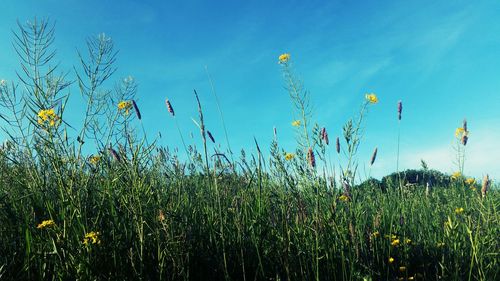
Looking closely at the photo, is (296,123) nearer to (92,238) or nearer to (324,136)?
(324,136)

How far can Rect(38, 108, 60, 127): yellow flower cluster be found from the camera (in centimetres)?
206

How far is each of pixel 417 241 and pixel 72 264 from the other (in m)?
2.47

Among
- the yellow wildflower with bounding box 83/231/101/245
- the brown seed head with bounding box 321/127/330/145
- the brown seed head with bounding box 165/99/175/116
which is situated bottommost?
the yellow wildflower with bounding box 83/231/101/245

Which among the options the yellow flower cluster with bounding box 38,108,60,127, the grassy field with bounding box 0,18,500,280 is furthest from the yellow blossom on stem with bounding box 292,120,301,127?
the yellow flower cluster with bounding box 38,108,60,127

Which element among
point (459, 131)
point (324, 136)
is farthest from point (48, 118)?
point (459, 131)

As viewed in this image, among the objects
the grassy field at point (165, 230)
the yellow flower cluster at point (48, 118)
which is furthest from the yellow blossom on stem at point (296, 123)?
the yellow flower cluster at point (48, 118)

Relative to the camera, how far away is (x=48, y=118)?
2.08 m

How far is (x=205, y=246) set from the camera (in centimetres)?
247

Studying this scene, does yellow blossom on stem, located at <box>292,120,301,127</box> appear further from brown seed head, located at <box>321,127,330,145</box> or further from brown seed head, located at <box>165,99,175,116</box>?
brown seed head, located at <box>165,99,175,116</box>

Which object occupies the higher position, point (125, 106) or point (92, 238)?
point (125, 106)

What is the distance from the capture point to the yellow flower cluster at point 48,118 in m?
2.06

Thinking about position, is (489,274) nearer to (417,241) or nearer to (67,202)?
(417,241)

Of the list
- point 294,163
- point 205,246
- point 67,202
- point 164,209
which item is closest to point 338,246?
point 294,163

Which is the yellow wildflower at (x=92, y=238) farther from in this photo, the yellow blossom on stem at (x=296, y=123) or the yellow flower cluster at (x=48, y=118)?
the yellow blossom on stem at (x=296, y=123)
